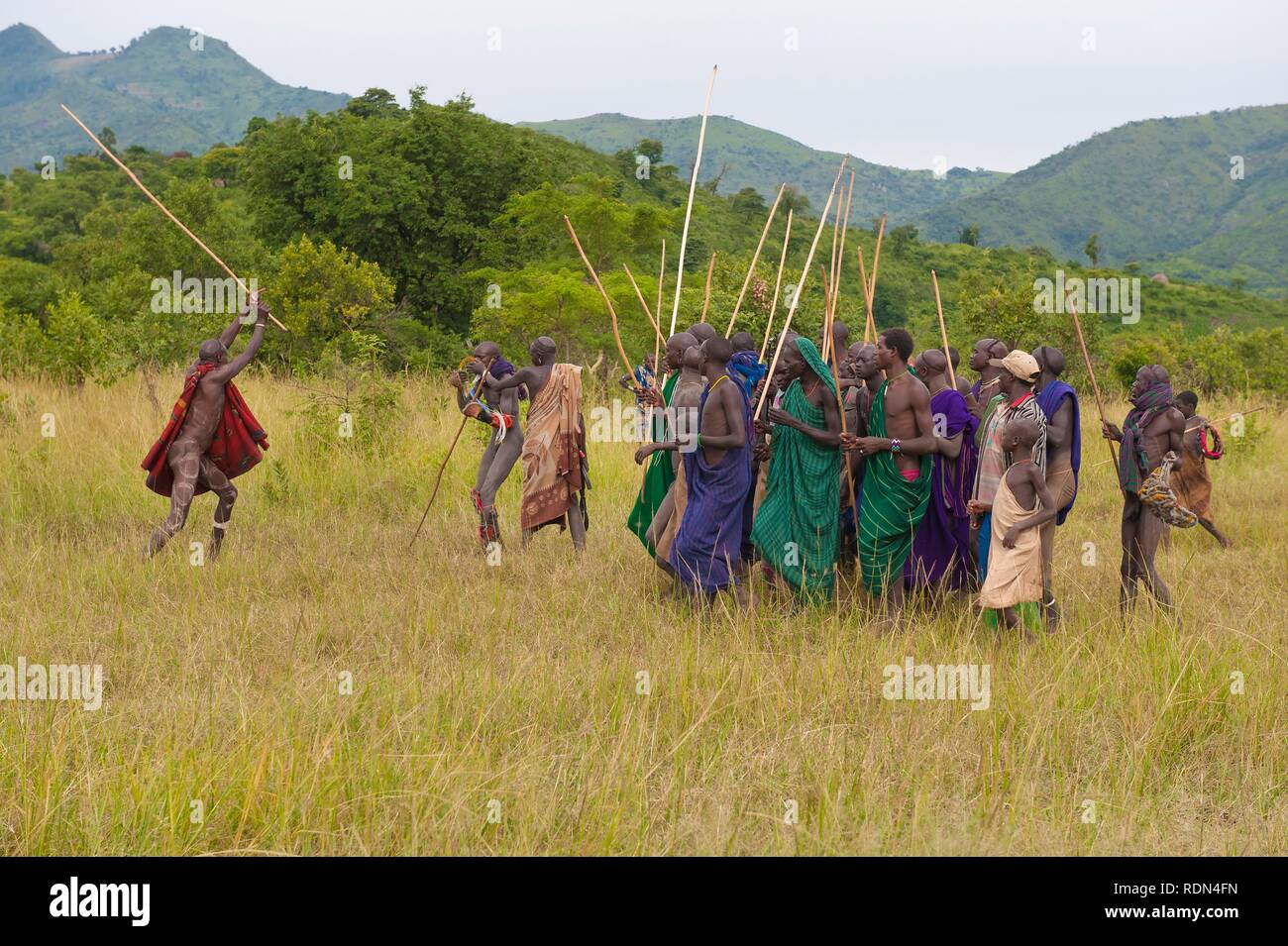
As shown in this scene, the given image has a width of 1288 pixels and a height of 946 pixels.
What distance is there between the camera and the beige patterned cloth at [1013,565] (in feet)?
19.6

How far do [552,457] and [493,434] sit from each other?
51cm

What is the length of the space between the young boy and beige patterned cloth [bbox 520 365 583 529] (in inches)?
139

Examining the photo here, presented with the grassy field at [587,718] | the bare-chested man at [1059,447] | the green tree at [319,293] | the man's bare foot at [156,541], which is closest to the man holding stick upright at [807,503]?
the grassy field at [587,718]

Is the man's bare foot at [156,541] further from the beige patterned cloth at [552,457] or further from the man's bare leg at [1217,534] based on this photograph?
the man's bare leg at [1217,534]

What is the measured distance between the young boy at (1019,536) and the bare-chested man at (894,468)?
537 mm

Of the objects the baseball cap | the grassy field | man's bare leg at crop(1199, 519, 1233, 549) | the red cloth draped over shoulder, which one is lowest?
the grassy field

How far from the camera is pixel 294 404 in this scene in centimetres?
1202

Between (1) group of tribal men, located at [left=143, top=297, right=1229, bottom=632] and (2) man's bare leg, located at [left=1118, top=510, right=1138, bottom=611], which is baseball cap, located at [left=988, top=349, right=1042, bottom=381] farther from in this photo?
(2) man's bare leg, located at [left=1118, top=510, right=1138, bottom=611]

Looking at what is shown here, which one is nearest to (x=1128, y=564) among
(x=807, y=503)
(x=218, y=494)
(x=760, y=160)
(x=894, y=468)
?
(x=894, y=468)

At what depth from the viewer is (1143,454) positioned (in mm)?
6914

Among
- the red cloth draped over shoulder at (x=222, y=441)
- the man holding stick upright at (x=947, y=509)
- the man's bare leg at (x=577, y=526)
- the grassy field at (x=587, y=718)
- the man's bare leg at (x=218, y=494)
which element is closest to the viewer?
the grassy field at (x=587, y=718)

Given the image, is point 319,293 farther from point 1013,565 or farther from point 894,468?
point 1013,565

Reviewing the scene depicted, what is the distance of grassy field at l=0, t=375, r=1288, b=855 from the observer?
3.97 m

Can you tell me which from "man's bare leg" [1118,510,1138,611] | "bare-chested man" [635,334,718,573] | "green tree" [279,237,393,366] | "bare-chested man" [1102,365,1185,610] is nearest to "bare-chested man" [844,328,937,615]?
"bare-chested man" [635,334,718,573]
